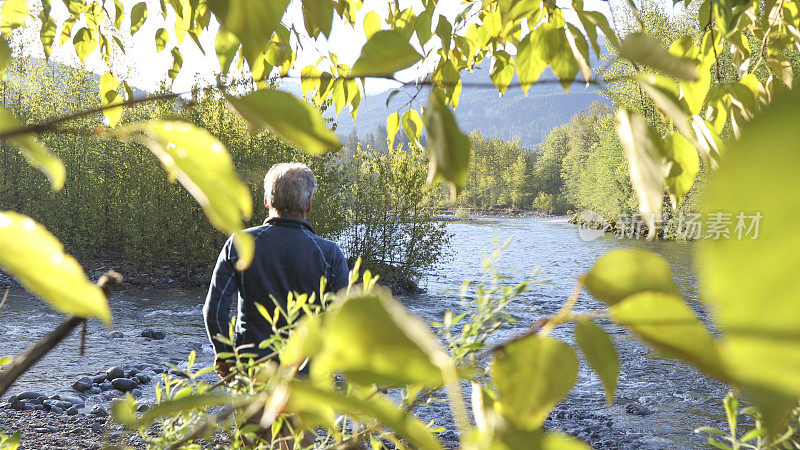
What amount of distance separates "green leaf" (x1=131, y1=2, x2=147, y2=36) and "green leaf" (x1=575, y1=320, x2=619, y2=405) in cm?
109

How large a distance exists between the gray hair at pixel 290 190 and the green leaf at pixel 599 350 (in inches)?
101

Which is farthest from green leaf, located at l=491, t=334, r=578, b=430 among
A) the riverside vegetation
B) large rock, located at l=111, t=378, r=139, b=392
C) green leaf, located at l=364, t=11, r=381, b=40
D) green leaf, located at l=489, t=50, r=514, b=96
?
large rock, located at l=111, t=378, r=139, b=392

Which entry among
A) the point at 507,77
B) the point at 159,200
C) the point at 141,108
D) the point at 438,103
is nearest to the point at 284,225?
the point at 507,77

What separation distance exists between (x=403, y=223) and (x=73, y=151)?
7177 mm

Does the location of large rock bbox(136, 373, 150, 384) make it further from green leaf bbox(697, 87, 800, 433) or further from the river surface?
green leaf bbox(697, 87, 800, 433)

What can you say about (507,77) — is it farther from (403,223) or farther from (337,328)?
(403,223)

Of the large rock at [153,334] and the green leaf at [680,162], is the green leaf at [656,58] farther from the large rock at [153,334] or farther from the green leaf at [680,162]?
the large rock at [153,334]

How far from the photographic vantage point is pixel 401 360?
0.51ft

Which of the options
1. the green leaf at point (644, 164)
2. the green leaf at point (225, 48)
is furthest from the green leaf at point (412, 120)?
the green leaf at point (644, 164)

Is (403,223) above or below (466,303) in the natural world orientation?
below

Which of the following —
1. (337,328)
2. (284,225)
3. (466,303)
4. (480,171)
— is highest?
(337,328)

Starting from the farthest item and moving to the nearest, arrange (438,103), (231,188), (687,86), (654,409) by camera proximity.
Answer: (654,409) → (687,86) → (438,103) → (231,188)

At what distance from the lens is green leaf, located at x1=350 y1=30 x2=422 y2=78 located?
0.86ft

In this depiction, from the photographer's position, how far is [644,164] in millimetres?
211
